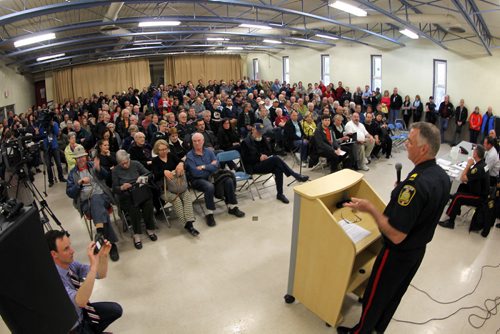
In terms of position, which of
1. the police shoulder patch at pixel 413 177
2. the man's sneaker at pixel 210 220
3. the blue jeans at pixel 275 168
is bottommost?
the man's sneaker at pixel 210 220

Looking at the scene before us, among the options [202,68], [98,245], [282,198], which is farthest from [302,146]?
[202,68]

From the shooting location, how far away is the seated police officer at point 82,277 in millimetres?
1979

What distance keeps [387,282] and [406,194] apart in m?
0.64

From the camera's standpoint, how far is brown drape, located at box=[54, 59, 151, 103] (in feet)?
53.2

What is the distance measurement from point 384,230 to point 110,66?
17.8 metres

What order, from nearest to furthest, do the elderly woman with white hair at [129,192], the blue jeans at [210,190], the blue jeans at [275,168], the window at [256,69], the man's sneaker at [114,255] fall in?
1. the man's sneaker at [114,255]
2. the elderly woman with white hair at [129,192]
3. the blue jeans at [210,190]
4. the blue jeans at [275,168]
5. the window at [256,69]

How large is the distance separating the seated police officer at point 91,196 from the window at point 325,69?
44.1 feet

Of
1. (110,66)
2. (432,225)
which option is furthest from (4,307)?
(110,66)

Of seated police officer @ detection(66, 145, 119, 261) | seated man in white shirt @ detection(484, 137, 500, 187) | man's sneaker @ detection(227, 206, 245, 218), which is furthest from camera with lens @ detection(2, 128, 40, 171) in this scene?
seated man in white shirt @ detection(484, 137, 500, 187)

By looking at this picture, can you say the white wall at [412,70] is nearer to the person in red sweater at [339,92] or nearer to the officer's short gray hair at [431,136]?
the person in red sweater at [339,92]

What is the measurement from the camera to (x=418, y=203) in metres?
2.04

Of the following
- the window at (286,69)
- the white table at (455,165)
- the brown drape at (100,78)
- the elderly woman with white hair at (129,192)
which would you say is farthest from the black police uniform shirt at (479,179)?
the brown drape at (100,78)

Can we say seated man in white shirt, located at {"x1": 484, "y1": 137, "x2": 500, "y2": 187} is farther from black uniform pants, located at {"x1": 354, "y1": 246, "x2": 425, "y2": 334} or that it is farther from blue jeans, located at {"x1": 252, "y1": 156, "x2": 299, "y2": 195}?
black uniform pants, located at {"x1": 354, "y1": 246, "x2": 425, "y2": 334}

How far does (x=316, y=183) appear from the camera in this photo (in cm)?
293
